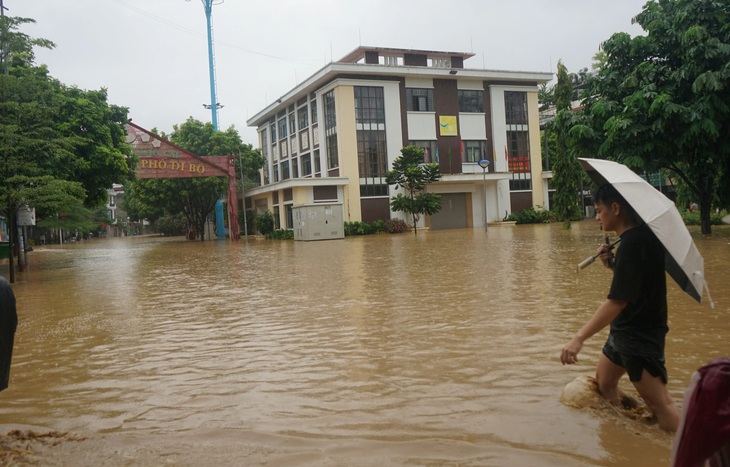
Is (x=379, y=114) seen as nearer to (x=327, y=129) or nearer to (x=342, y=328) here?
(x=327, y=129)

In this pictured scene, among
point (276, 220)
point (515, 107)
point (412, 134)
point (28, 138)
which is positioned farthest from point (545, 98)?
point (28, 138)

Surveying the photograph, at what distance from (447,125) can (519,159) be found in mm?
6786

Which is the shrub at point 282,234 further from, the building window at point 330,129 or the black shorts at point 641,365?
the black shorts at point 641,365

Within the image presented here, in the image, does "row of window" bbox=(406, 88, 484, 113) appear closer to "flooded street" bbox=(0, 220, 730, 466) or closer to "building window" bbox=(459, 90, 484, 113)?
"building window" bbox=(459, 90, 484, 113)

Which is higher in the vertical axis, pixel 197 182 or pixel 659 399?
pixel 197 182

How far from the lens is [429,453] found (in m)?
3.59

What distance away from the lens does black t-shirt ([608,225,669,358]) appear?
11.2 feet

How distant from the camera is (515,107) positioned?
161 feet

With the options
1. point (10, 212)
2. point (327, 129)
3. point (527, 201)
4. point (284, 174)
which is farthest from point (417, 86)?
point (10, 212)

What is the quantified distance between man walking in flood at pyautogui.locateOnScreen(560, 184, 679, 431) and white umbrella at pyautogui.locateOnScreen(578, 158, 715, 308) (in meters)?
0.12

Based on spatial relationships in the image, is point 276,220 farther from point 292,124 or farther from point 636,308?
point 636,308

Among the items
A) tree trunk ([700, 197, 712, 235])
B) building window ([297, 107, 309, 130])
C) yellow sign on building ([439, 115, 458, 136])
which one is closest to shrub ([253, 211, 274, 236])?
building window ([297, 107, 309, 130])

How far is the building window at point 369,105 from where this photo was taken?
43594mm

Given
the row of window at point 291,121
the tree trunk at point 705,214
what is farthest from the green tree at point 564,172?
the row of window at point 291,121
